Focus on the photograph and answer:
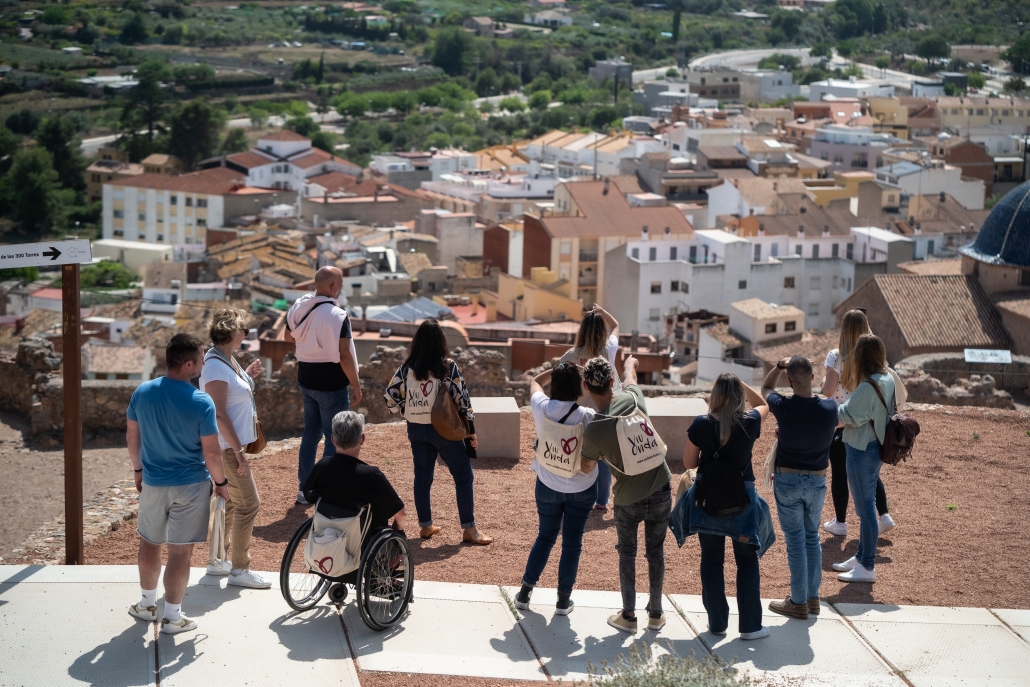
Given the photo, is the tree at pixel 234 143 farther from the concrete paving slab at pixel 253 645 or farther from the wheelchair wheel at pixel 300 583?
the concrete paving slab at pixel 253 645

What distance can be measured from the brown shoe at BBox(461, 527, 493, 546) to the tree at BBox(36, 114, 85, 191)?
76298 millimetres

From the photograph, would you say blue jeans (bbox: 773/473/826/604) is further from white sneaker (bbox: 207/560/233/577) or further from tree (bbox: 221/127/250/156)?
tree (bbox: 221/127/250/156)

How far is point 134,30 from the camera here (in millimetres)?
103000

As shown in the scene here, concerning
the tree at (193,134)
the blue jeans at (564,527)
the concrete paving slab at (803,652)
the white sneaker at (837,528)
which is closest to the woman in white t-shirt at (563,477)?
the blue jeans at (564,527)

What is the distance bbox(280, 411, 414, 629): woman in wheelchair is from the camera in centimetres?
582

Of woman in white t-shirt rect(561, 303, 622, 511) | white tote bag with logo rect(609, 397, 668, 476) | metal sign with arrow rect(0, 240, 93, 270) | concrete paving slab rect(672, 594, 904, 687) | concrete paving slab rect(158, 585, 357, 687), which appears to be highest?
metal sign with arrow rect(0, 240, 93, 270)

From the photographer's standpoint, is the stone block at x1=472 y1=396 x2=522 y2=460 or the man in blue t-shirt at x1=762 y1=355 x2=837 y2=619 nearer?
the man in blue t-shirt at x1=762 y1=355 x2=837 y2=619

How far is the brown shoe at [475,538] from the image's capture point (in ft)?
25.0

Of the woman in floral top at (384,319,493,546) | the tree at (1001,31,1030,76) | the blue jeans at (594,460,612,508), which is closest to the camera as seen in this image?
the woman in floral top at (384,319,493,546)

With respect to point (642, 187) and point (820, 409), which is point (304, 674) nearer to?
point (820, 409)

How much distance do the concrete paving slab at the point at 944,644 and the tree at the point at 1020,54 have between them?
5941 centimetres

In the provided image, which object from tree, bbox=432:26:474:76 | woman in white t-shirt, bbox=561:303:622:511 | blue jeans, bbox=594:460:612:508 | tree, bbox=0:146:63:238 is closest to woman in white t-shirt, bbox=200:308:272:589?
woman in white t-shirt, bbox=561:303:622:511

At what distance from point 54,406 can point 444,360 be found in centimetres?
704

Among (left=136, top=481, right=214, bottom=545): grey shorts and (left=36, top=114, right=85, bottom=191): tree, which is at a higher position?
(left=136, top=481, right=214, bottom=545): grey shorts
